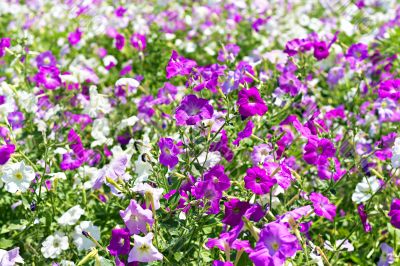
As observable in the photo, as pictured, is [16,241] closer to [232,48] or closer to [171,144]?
[171,144]

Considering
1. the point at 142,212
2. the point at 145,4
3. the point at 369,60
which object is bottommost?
the point at 145,4

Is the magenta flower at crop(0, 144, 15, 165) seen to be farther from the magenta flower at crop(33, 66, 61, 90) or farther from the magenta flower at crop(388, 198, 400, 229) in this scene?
the magenta flower at crop(388, 198, 400, 229)

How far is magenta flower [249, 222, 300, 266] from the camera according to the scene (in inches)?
67.1

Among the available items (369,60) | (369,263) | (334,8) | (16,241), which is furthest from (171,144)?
(334,8)

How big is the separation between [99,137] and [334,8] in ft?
12.8

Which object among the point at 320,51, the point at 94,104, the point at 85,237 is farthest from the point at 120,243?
the point at 320,51

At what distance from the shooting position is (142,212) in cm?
192

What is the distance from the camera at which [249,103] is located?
2.16m

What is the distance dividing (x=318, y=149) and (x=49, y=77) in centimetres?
148

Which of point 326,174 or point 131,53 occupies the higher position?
point 326,174

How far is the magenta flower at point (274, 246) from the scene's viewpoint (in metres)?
1.70

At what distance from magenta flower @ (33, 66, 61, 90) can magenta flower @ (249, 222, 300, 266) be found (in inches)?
68.7

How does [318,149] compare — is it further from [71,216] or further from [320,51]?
[71,216]

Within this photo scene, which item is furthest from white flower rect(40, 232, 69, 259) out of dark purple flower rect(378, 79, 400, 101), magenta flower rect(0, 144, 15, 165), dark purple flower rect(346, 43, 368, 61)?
dark purple flower rect(346, 43, 368, 61)
